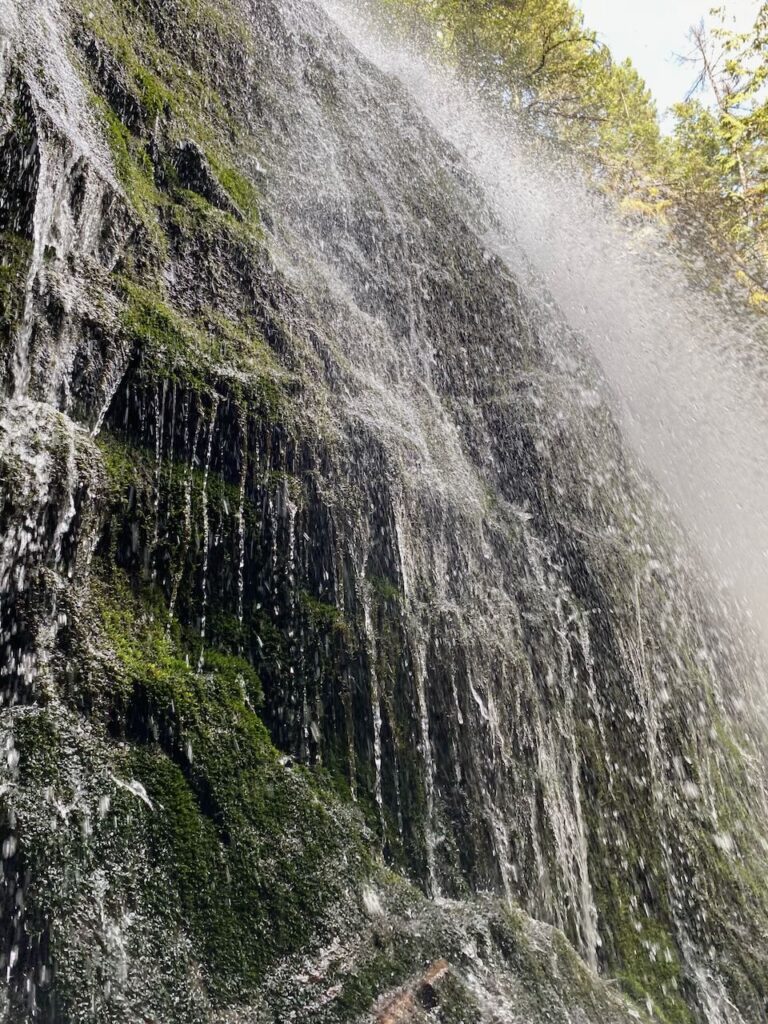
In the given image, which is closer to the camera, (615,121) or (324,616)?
(324,616)

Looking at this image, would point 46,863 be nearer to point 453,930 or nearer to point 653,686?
point 453,930

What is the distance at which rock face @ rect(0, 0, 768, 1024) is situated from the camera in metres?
4.11

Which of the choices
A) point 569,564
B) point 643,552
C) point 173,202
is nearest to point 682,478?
point 643,552

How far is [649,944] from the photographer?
19.6ft

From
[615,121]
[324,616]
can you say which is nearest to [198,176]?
[324,616]

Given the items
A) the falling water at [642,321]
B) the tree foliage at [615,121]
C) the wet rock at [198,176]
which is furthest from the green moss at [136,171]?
the tree foliage at [615,121]

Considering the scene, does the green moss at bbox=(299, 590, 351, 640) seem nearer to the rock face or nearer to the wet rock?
the rock face

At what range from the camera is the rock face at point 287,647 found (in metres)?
4.11

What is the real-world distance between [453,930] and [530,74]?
2020 centimetres

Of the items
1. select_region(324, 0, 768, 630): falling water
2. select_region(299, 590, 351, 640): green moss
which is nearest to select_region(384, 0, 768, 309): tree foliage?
select_region(324, 0, 768, 630): falling water

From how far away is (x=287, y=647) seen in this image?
208 inches

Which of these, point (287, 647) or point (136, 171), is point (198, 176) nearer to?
point (136, 171)

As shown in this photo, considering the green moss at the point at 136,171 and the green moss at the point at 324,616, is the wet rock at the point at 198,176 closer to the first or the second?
the green moss at the point at 136,171

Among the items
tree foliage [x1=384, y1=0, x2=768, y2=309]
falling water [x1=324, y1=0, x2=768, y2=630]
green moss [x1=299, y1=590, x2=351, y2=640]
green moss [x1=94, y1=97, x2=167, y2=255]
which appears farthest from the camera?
tree foliage [x1=384, y1=0, x2=768, y2=309]
